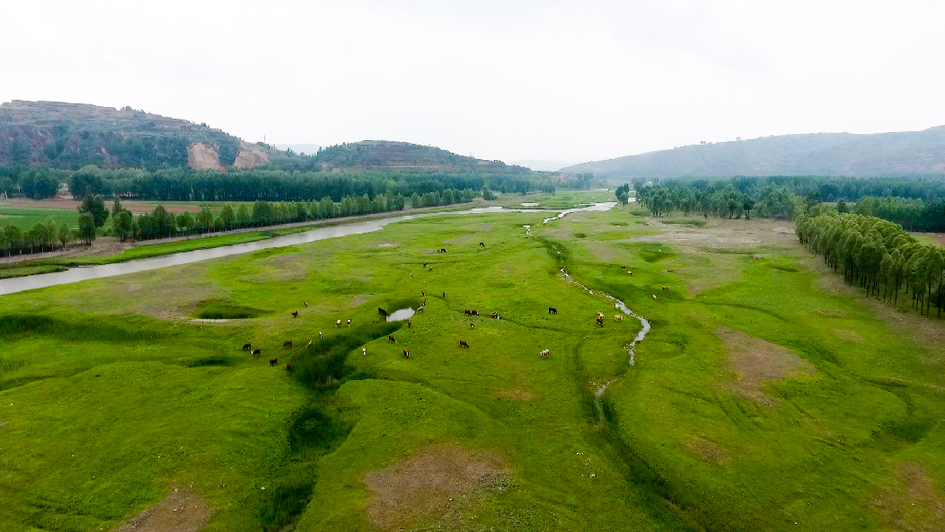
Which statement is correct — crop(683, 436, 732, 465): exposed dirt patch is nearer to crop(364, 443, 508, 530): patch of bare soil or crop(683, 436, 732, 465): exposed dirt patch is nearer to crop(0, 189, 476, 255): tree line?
crop(364, 443, 508, 530): patch of bare soil

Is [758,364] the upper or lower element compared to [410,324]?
lower

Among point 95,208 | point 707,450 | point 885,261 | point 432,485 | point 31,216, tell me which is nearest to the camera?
point 432,485

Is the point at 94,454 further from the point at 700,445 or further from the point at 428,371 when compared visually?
the point at 700,445

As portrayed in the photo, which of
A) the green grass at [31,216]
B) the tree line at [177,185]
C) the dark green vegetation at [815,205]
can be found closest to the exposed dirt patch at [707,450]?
the dark green vegetation at [815,205]

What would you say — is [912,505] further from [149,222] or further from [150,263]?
[149,222]

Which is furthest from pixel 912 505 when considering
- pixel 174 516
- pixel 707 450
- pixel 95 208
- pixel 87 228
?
pixel 95 208

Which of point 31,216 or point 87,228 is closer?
point 87,228

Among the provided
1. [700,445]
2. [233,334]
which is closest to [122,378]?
[233,334]
